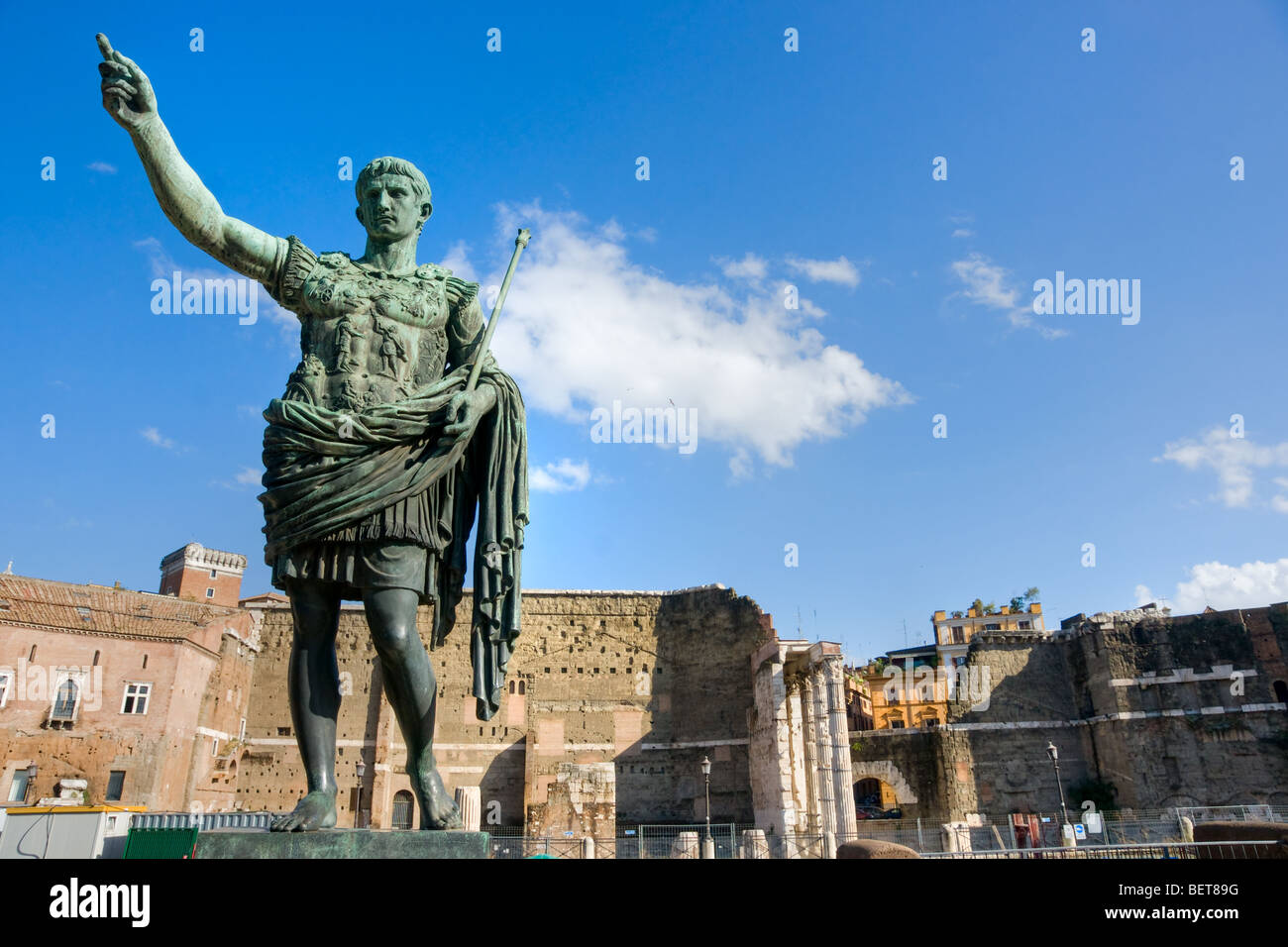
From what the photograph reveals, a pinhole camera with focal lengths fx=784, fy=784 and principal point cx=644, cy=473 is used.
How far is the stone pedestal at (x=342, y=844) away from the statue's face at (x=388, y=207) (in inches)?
102

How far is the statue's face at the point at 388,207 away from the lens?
3.72m

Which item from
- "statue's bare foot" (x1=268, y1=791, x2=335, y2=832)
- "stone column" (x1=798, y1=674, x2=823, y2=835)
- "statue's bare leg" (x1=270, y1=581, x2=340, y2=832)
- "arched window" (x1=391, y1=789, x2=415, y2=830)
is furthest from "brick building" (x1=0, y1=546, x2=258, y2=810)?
"statue's bare foot" (x1=268, y1=791, x2=335, y2=832)

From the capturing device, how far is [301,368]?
11.1 ft

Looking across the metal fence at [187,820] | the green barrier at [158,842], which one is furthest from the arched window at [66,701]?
the green barrier at [158,842]

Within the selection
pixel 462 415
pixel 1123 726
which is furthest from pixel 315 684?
pixel 1123 726

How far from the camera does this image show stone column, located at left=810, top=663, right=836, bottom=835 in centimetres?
2716

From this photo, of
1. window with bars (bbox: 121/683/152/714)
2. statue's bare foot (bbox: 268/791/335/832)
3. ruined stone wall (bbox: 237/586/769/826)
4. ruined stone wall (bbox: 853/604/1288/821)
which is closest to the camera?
statue's bare foot (bbox: 268/791/335/832)

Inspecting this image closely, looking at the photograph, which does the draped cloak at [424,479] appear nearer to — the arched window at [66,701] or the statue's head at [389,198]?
the statue's head at [389,198]

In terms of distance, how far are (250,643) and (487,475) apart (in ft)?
126

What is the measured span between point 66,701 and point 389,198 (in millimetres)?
32016

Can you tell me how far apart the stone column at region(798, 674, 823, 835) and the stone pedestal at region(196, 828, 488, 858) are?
27.7 m

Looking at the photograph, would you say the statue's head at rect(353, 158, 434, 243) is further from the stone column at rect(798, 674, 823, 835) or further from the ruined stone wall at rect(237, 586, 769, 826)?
the ruined stone wall at rect(237, 586, 769, 826)
